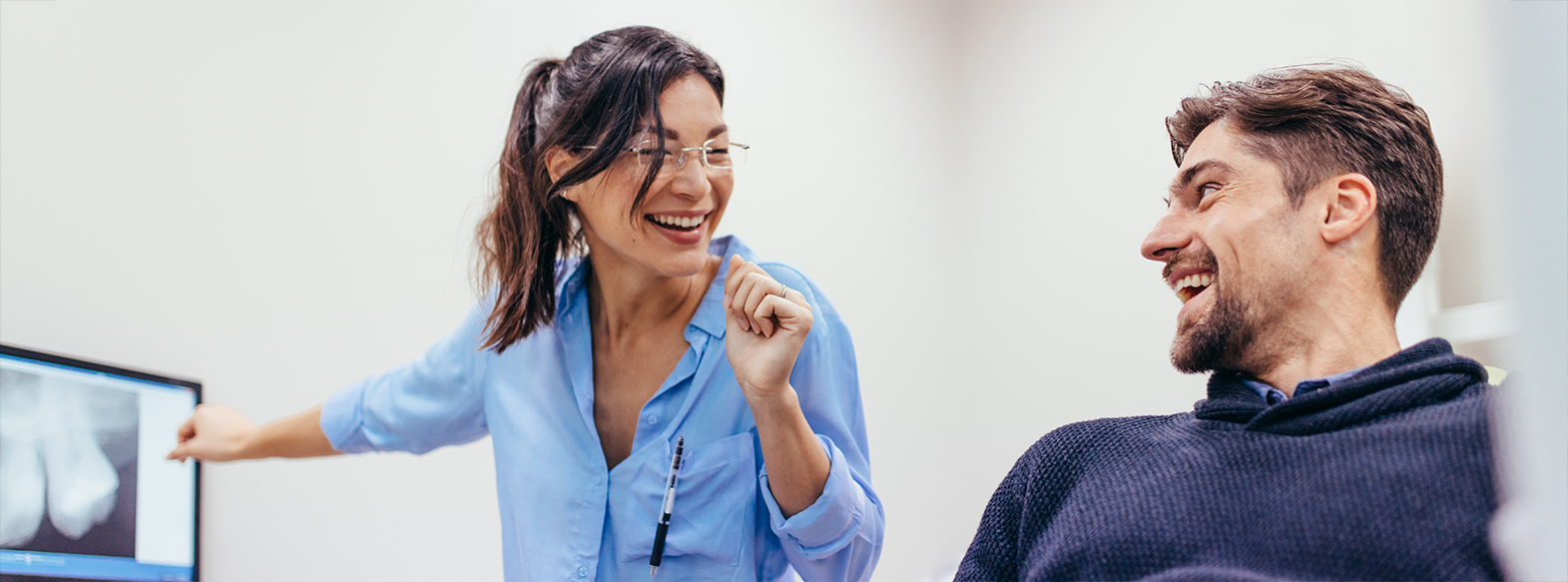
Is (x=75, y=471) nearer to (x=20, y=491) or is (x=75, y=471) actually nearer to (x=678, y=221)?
(x=20, y=491)

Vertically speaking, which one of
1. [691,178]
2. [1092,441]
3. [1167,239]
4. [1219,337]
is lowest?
[1092,441]

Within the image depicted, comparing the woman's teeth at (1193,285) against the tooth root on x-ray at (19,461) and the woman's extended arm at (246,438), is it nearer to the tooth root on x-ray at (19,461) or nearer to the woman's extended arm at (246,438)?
the woman's extended arm at (246,438)

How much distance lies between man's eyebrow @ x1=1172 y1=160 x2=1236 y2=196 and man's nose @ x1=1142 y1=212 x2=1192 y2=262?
37 mm

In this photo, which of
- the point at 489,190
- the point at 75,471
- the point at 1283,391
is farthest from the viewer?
the point at 489,190

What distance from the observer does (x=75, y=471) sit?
53.4 inches

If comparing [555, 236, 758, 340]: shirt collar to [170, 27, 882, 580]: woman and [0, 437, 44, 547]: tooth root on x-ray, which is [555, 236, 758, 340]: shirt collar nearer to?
[170, 27, 882, 580]: woman

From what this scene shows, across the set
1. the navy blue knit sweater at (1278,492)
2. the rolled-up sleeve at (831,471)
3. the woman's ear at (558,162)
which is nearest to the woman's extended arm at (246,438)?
the woman's ear at (558,162)

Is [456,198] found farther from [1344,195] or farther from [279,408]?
[1344,195]

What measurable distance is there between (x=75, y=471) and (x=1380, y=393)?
1.62 meters

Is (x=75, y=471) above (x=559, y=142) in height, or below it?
below

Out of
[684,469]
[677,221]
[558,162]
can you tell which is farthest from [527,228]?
[684,469]

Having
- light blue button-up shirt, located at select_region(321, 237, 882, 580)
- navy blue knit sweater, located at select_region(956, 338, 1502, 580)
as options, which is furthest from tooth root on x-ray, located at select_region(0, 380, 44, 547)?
navy blue knit sweater, located at select_region(956, 338, 1502, 580)

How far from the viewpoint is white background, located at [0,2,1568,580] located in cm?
153

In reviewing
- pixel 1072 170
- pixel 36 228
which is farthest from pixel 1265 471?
pixel 1072 170
